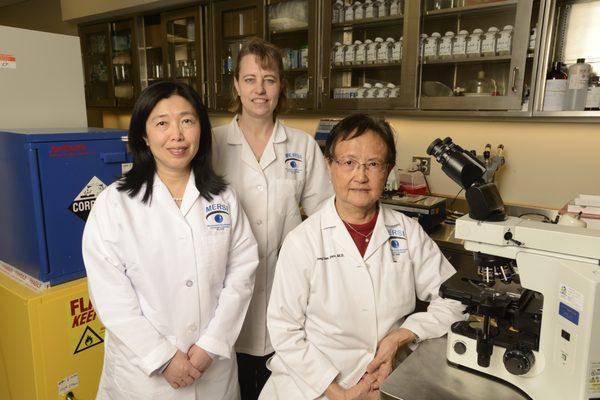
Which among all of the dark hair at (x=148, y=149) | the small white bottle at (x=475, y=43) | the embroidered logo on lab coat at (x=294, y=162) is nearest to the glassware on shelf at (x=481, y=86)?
the small white bottle at (x=475, y=43)

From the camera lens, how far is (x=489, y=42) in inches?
83.3

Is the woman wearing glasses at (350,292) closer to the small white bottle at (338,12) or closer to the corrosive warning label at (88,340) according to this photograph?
the corrosive warning label at (88,340)

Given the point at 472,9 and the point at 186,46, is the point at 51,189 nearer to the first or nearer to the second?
the point at 472,9

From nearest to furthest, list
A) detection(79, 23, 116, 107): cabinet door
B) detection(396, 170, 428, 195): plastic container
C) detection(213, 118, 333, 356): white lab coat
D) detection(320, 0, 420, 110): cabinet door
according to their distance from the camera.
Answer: detection(213, 118, 333, 356): white lab coat, detection(320, 0, 420, 110): cabinet door, detection(396, 170, 428, 195): plastic container, detection(79, 23, 116, 107): cabinet door

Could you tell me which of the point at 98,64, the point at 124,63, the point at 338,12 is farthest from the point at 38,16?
the point at 338,12

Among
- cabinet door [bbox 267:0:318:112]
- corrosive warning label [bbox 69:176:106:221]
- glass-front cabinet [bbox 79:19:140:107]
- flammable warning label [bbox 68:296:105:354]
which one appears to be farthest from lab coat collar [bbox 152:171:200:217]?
glass-front cabinet [bbox 79:19:140:107]

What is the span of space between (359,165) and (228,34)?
88.5 inches

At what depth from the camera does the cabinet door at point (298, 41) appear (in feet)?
8.49

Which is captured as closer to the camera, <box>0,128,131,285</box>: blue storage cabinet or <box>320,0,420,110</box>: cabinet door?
<box>0,128,131,285</box>: blue storage cabinet

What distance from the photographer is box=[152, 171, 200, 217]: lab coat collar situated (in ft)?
4.05

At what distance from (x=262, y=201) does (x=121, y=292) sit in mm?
570

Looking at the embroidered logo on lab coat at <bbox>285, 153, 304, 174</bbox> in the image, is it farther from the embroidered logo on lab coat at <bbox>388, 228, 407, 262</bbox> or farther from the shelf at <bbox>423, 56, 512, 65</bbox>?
the shelf at <bbox>423, 56, 512, 65</bbox>

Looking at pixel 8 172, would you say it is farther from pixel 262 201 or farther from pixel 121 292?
pixel 262 201

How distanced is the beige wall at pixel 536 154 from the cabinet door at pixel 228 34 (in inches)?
49.7
